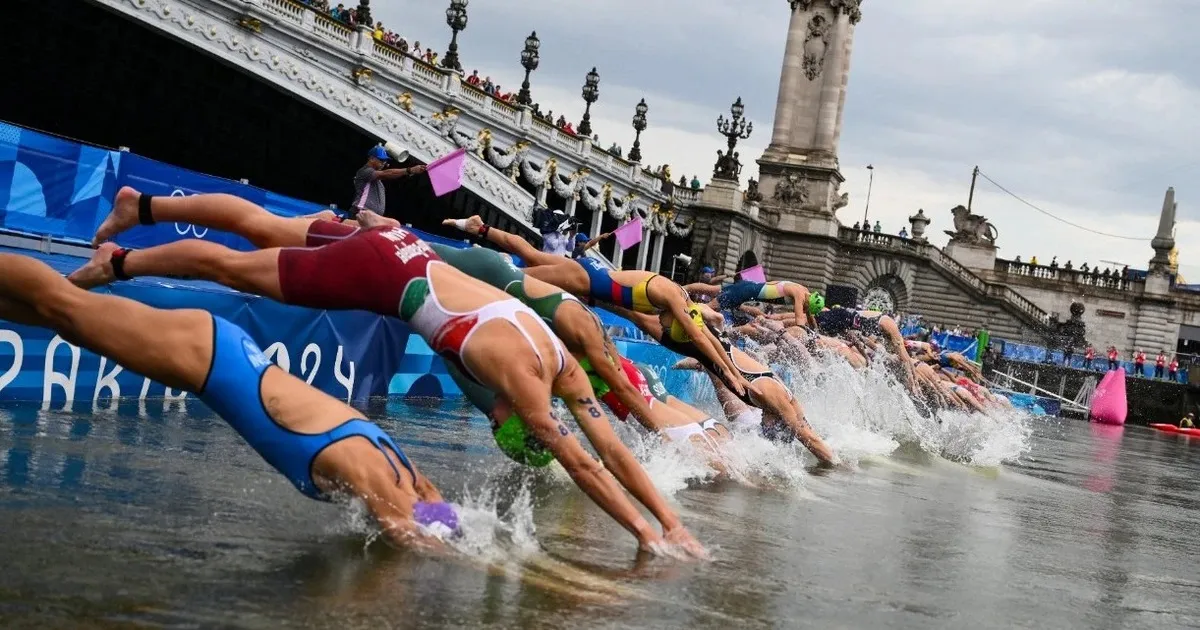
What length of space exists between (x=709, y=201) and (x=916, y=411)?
1946 inches

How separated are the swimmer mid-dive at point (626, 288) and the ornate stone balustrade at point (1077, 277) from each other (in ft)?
247

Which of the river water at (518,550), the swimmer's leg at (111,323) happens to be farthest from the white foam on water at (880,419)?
the swimmer's leg at (111,323)

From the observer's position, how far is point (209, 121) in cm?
3253

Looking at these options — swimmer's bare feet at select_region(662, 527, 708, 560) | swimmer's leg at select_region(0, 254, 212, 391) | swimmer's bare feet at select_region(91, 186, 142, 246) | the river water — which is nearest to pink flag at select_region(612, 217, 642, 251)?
the river water

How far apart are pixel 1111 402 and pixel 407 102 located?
28.2 m

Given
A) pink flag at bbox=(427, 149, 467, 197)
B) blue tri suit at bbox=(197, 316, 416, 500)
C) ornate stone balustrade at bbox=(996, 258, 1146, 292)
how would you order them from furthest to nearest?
ornate stone balustrade at bbox=(996, 258, 1146, 292)
pink flag at bbox=(427, 149, 467, 197)
blue tri suit at bbox=(197, 316, 416, 500)

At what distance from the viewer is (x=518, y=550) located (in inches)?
261

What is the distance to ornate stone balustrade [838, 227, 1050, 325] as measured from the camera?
74.9 m

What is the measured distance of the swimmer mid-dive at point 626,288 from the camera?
34.3 ft

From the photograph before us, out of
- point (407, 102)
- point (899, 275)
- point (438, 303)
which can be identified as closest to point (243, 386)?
point (438, 303)

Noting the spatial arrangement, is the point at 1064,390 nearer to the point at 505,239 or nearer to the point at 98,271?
the point at 505,239

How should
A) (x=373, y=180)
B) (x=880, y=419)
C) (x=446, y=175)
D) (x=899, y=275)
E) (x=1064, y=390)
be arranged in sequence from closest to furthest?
(x=373, y=180), (x=446, y=175), (x=880, y=419), (x=1064, y=390), (x=899, y=275)

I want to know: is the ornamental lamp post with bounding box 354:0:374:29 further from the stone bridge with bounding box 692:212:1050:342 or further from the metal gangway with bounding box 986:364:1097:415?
the stone bridge with bounding box 692:212:1050:342

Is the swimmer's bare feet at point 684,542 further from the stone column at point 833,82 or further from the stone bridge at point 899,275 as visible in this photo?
the stone column at point 833,82
